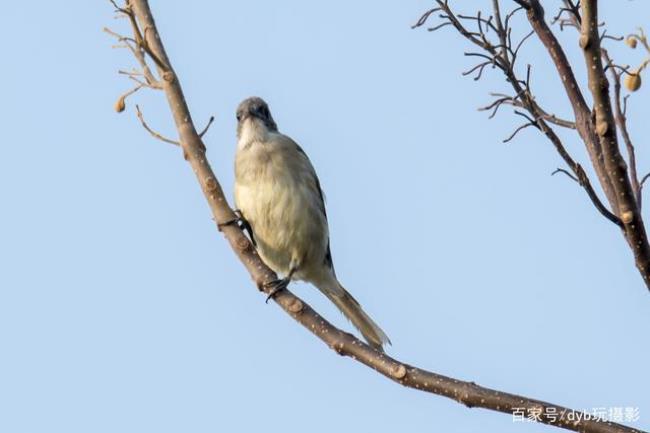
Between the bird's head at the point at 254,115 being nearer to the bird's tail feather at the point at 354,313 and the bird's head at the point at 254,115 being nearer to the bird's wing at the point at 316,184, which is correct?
the bird's wing at the point at 316,184

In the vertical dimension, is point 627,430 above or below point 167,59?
below

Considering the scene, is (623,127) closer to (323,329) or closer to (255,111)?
(323,329)

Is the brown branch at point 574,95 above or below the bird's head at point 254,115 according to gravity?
below

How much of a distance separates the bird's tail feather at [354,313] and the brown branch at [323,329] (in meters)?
2.07

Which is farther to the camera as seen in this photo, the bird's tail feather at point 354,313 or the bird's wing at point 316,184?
the bird's wing at point 316,184

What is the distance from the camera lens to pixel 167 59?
482cm

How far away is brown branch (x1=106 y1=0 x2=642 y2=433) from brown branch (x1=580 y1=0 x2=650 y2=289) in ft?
1.89

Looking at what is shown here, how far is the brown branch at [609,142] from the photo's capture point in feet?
11.4

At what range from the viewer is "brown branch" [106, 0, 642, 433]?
3711mm

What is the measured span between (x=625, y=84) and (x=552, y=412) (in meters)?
1.41

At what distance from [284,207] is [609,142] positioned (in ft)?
12.5

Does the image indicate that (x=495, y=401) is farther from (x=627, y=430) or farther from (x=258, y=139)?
(x=258, y=139)

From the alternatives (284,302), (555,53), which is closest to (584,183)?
(555,53)

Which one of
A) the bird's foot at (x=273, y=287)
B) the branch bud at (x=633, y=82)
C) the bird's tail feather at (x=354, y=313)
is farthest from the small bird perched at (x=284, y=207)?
the branch bud at (x=633, y=82)
